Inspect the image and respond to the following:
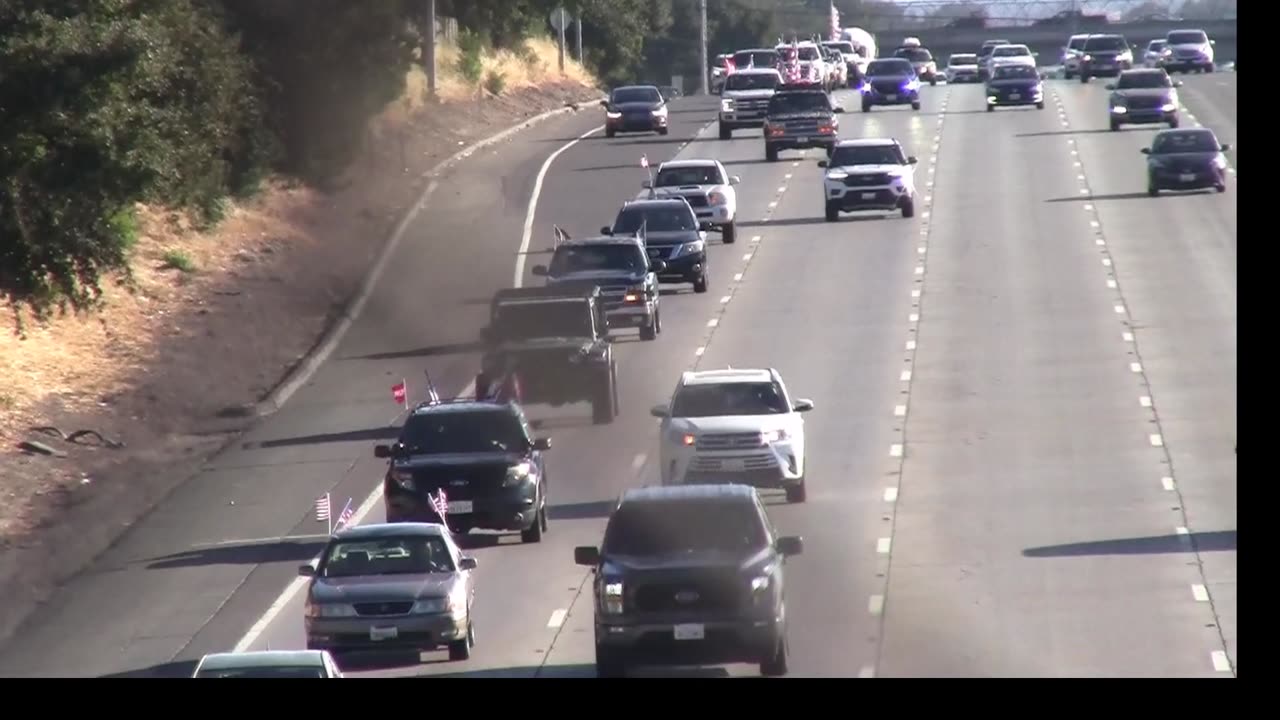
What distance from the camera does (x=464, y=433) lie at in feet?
89.9

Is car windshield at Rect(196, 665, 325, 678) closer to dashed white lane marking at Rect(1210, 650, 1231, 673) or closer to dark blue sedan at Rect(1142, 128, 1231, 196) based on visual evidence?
dashed white lane marking at Rect(1210, 650, 1231, 673)

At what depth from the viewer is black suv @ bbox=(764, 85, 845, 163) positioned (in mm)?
65188

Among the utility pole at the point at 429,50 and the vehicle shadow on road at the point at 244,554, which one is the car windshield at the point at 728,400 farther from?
the utility pole at the point at 429,50

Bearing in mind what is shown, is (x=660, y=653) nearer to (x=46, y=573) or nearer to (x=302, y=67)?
(x=46, y=573)

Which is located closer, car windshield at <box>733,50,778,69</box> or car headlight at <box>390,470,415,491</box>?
car headlight at <box>390,470,415,491</box>

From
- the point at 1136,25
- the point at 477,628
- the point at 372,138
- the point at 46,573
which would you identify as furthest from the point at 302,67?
the point at 1136,25

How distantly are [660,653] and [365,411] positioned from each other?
18.2 m

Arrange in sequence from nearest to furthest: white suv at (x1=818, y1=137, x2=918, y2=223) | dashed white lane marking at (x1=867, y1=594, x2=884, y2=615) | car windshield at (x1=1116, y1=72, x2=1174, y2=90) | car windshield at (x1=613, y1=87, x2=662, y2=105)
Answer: dashed white lane marking at (x1=867, y1=594, x2=884, y2=615) → white suv at (x1=818, y1=137, x2=918, y2=223) → car windshield at (x1=1116, y1=72, x2=1174, y2=90) → car windshield at (x1=613, y1=87, x2=662, y2=105)

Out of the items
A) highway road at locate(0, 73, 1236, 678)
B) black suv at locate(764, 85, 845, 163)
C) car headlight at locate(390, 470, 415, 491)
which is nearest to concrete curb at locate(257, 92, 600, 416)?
highway road at locate(0, 73, 1236, 678)

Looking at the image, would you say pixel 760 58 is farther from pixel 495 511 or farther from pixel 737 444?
pixel 495 511

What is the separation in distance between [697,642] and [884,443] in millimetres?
13580

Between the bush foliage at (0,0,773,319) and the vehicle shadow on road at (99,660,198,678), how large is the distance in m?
18.0
